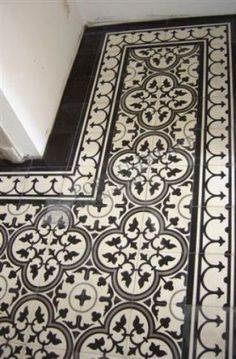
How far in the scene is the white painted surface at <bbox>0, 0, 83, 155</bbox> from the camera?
1491 mm

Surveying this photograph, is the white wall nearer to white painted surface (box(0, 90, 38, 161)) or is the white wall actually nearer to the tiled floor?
the tiled floor

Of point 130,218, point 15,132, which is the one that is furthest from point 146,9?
point 130,218

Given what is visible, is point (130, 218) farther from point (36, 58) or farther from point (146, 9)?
point (146, 9)

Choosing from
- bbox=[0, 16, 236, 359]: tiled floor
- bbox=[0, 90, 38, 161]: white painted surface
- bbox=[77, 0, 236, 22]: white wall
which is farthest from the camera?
bbox=[77, 0, 236, 22]: white wall

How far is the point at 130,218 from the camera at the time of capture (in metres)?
1.47

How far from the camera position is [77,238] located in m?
1.45

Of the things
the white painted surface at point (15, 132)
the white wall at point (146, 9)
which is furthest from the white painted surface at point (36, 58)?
the white wall at point (146, 9)

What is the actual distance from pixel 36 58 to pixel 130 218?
79 cm

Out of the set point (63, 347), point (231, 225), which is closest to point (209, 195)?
point (231, 225)

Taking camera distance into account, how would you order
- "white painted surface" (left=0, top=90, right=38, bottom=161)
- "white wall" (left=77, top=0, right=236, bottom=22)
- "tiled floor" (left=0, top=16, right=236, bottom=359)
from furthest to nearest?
"white wall" (left=77, top=0, right=236, bottom=22) → "white painted surface" (left=0, top=90, right=38, bottom=161) → "tiled floor" (left=0, top=16, right=236, bottom=359)

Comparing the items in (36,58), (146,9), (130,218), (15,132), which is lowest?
(130,218)

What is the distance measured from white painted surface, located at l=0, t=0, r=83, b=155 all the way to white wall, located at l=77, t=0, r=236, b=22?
157 mm

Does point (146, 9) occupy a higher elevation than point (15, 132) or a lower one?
higher

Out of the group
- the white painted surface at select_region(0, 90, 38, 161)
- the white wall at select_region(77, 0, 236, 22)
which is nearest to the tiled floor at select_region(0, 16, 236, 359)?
the white painted surface at select_region(0, 90, 38, 161)
